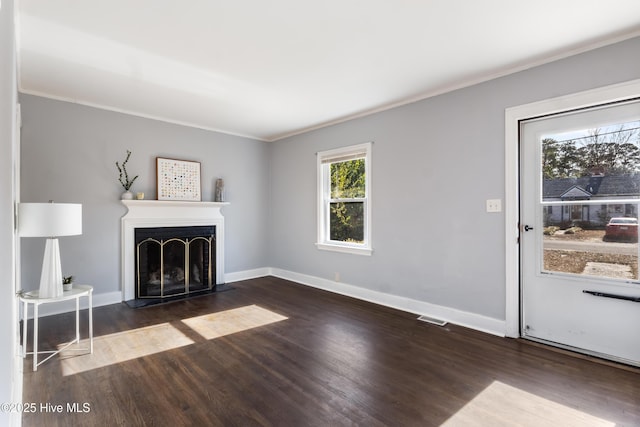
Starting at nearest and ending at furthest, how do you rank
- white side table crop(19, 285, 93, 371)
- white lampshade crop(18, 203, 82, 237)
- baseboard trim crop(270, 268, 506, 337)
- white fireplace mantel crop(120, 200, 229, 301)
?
white lampshade crop(18, 203, 82, 237) < white side table crop(19, 285, 93, 371) < baseboard trim crop(270, 268, 506, 337) < white fireplace mantel crop(120, 200, 229, 301)

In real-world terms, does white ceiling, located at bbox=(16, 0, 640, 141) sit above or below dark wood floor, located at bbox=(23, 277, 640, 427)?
above

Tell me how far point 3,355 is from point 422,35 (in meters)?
2.85

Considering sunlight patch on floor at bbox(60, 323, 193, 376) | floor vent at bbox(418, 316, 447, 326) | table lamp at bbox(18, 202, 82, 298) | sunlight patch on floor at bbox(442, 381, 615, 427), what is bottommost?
sunlight patch on floor at bbox(442, 381, 615, 427)

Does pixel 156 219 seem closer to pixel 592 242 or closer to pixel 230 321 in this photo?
pixel 230 321

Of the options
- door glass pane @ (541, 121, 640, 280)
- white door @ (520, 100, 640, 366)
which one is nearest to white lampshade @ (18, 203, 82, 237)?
white door @ (520, 100, 640, 366)

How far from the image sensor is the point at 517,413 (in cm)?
186

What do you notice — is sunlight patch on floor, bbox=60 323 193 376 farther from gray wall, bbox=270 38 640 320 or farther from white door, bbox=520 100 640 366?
white door, bbox=520 100 640 366

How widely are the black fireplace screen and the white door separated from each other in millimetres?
3954

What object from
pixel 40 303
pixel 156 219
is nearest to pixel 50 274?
pixel 40 303

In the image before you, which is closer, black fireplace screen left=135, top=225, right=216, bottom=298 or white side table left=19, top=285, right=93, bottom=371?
Answer: white side table left=19, top=285, right=93, bottom=371

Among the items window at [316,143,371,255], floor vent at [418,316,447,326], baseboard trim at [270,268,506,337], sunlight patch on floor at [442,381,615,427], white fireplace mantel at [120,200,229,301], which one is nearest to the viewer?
sunlight patch on floor at [442,381,615,427]

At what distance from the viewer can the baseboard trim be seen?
3045mm

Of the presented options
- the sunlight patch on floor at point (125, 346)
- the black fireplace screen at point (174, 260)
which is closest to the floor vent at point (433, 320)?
the sunlight patch on floor at point (125, 346)

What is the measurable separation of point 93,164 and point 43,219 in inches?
75.6
